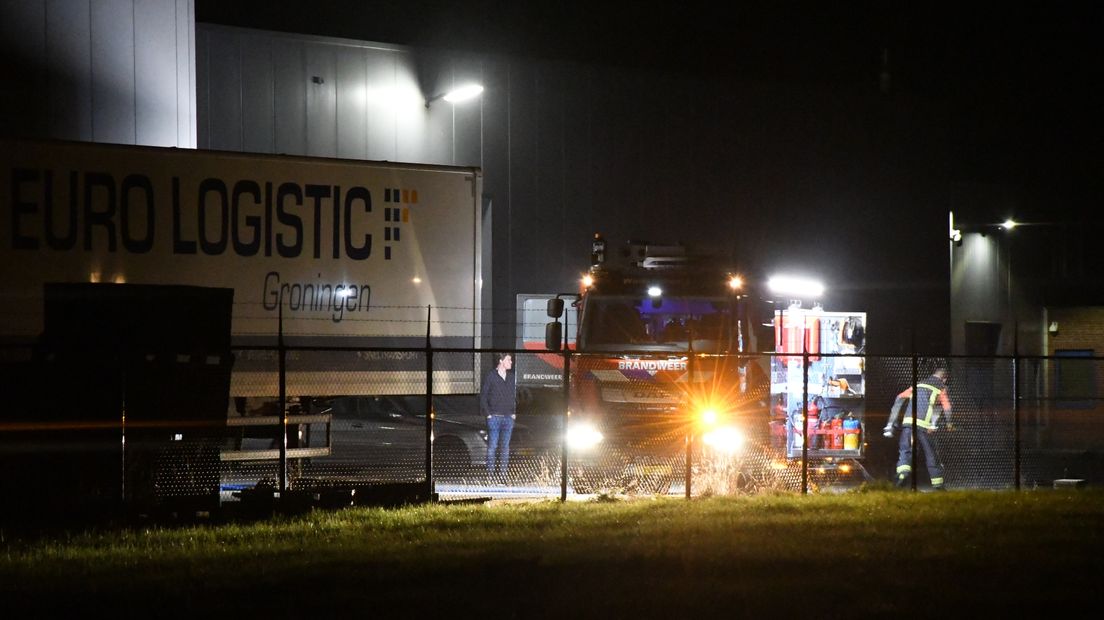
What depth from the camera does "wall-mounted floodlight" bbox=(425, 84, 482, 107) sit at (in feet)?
78.6

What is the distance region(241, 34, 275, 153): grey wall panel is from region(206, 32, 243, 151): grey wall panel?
0.11m

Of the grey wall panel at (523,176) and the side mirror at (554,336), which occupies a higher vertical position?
the grey wall panel at (523,176)

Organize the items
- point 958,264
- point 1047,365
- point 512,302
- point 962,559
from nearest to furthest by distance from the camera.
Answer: point 962,559 < point 512,302 < point 1047,365 < point 958,264

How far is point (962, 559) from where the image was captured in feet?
35.4

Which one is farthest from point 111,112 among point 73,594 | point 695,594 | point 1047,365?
point 1047,365

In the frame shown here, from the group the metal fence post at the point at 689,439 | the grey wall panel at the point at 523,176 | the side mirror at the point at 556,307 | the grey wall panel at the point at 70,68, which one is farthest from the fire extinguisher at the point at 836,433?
the grey wall panel at the point at 70,68

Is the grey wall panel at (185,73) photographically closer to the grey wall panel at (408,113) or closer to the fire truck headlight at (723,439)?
the grey wall panel at (408,113)

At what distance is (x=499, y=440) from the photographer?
17.1 meters

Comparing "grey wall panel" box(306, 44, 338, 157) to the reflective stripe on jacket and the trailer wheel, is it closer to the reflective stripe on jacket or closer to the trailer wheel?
the trailer wheel

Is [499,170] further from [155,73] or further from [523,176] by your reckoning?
[155,73]

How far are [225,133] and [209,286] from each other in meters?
9.16

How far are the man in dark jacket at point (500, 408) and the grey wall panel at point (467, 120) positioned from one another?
343 inches

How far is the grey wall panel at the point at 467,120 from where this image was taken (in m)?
25.0

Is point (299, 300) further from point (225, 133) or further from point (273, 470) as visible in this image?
point (225, 133)
